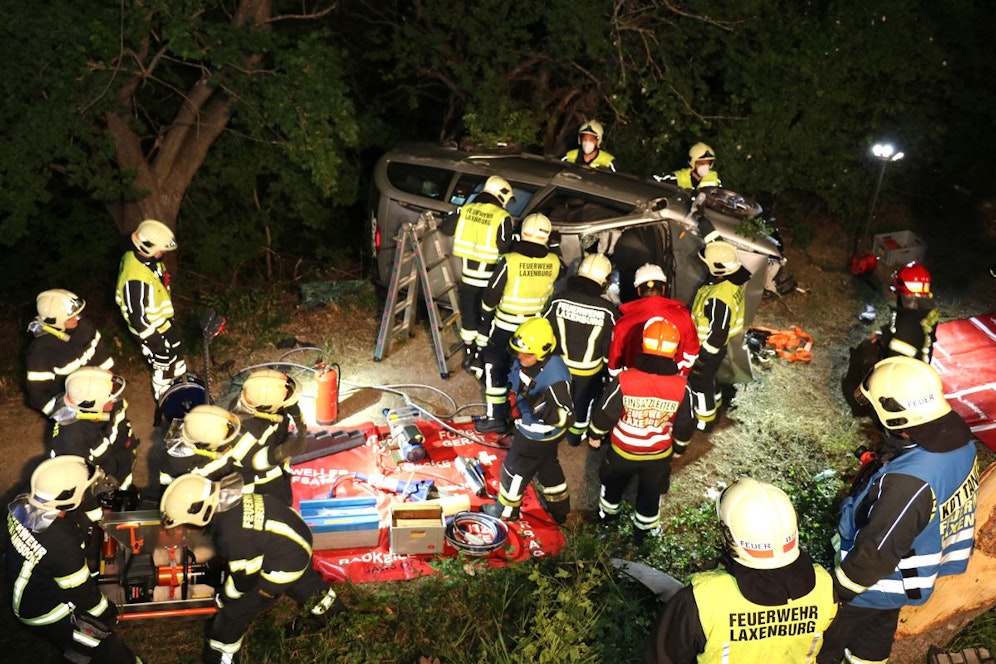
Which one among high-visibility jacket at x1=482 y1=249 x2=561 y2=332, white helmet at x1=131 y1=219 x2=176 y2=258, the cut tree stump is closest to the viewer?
the cut tree stump

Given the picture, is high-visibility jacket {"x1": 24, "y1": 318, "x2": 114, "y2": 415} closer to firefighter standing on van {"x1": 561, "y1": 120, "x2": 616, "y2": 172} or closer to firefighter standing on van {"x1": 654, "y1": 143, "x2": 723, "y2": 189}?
firefighter standing on van {"x1": 561, "y1": 120, "x2": 616, "y2": 172}

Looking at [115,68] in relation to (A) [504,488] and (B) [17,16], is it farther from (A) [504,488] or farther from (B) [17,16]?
(A) [504,488]

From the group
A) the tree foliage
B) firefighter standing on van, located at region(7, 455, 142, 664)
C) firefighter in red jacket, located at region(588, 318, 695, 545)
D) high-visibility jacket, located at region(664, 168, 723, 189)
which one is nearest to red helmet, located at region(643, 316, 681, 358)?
firefighter in red jacket, located at region(588, 318, 695, 545)

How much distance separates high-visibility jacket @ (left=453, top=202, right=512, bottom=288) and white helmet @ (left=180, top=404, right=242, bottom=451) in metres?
3.46

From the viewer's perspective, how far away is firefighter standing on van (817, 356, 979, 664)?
15.2ft

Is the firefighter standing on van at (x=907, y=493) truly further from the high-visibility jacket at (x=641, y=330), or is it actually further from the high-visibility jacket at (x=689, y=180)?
the high-visibility jacket at (x=689, y=180)

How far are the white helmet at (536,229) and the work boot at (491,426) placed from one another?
69.9 inches

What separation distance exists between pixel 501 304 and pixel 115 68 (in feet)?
14.5

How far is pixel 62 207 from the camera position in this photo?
11.2 metres

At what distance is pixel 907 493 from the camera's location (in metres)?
4.61

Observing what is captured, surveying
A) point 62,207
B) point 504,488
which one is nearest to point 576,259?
point 504,488

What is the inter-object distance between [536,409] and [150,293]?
12.1ft

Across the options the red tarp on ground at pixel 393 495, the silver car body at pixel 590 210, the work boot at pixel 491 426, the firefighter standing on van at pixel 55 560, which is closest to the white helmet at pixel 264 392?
the firefighter standing on van at pixel 55 560

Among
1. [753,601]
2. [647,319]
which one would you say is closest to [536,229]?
[647,319]
